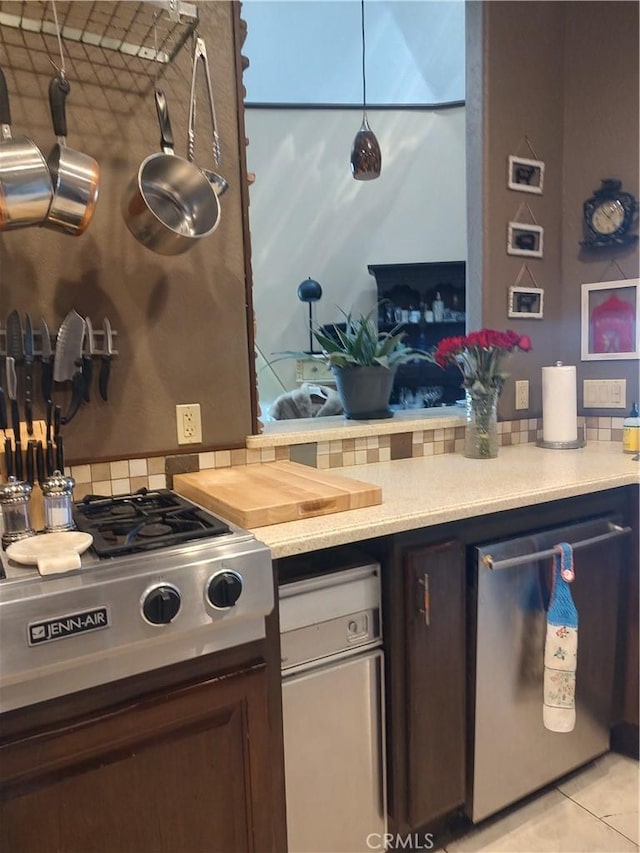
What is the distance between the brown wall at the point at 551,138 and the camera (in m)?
1.94

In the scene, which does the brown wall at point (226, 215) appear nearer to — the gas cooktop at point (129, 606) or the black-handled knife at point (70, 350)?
the black-handled knife at point (70, 350)

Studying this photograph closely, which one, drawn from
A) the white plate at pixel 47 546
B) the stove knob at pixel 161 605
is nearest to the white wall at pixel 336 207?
the white plate at pixel 47 546

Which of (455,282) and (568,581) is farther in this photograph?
(455,282)

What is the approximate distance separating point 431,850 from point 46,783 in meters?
1.04

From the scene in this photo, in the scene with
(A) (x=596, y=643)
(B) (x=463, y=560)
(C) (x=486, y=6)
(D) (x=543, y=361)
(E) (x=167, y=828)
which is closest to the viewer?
(E) (x=167, y=828)

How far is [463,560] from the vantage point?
1309 mm

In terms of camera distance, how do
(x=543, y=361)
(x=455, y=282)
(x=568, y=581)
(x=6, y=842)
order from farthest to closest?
(x=455, y=282) → (x=543, y=361) → (x=568, y=581) → (x=6, y=842)

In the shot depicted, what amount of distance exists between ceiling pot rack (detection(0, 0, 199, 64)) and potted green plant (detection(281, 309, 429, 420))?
87 cm

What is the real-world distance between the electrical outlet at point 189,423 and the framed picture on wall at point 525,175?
1400 millimetres

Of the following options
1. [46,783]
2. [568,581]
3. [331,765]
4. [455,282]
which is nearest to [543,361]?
[568,581]

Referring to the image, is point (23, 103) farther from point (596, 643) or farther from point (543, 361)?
point (596, 643)

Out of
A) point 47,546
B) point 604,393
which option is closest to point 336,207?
point 604,393

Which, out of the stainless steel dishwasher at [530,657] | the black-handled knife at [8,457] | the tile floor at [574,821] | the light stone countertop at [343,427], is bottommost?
the tile floor at [574,821]

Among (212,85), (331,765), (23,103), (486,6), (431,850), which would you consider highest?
(486,6)
